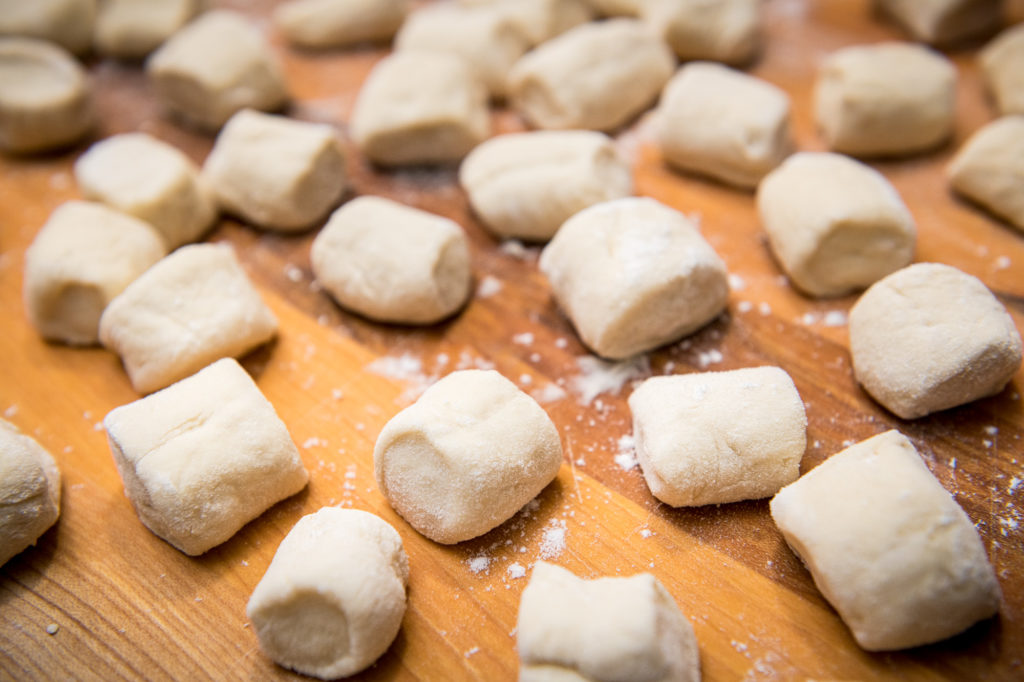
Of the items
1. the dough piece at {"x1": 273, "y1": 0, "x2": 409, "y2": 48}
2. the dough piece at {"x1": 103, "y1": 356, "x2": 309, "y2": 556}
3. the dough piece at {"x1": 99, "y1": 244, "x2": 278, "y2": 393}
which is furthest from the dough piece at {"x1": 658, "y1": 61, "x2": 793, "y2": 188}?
the dough piece at {"x1": 103, "y1": 356, "x2": 309, "y2": 556}

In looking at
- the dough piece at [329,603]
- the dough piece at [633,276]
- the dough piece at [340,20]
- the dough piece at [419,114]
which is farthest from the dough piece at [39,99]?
the dough piece at [329,603]

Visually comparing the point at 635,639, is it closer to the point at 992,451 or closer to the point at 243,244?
the point at 992,451

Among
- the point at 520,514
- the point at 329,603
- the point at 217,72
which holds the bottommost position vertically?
the point at 520,514

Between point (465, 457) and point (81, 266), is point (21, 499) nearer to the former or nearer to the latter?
point (81, 266)

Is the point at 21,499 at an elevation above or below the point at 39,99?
below

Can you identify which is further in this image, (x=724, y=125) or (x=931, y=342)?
(x=724, y=125)

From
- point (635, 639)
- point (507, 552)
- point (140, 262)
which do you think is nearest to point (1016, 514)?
point (635, 639)

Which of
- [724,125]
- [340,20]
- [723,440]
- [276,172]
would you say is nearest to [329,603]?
[723,440]

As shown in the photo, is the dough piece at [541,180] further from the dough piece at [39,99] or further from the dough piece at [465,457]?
the dough piece at [39,99]
